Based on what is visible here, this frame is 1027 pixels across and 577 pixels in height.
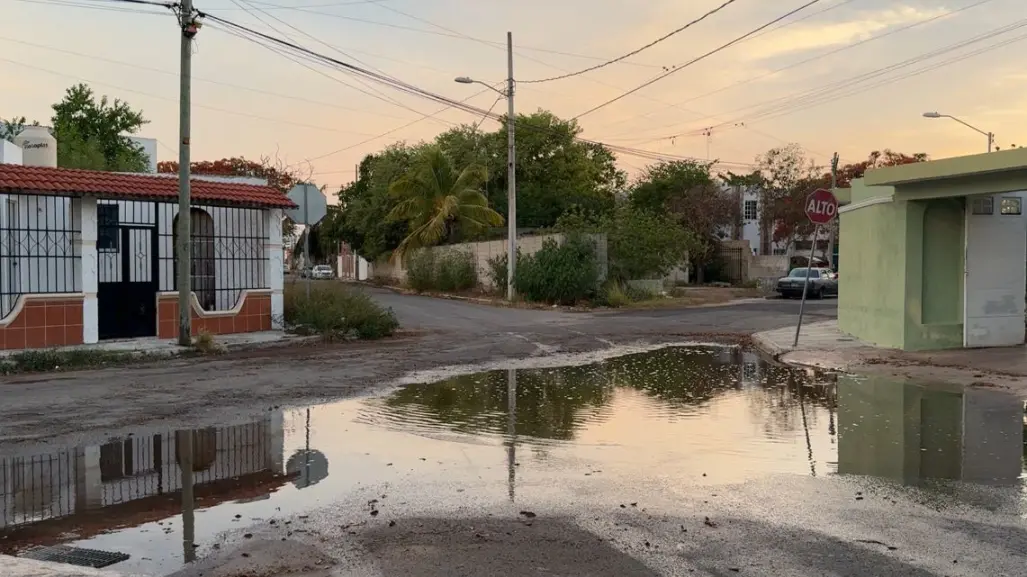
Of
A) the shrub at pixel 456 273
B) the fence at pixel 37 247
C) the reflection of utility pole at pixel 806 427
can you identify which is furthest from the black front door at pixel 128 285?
the shrub at pixel 456 273

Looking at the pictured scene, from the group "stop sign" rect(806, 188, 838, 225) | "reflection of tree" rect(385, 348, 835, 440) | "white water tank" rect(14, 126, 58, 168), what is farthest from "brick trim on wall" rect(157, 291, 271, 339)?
"stop sign" rect(806, 188, 838, 225)

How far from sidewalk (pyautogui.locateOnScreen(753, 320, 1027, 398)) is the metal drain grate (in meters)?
11.3

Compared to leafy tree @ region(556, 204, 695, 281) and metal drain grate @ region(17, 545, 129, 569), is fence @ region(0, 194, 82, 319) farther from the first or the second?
leafy tree @ region(556, 204, 695, 281)

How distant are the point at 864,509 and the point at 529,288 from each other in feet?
89.1

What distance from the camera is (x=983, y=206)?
50.6 ft

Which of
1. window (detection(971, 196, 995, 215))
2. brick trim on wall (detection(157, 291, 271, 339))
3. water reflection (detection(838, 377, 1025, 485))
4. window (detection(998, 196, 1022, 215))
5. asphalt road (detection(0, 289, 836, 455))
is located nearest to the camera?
water reflection (detection(838, 377, 1025, 485))

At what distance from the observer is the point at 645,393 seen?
12.3 meters

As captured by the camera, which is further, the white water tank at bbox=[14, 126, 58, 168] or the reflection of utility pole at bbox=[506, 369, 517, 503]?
the white water tank at bbox=[14, 126, 58, 168]

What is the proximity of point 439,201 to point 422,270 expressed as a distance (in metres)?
4.00

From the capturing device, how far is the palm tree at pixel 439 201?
43.8 meters

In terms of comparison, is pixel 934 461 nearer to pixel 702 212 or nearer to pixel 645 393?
pixel 645 393

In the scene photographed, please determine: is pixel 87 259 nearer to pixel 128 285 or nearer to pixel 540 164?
pixel 128 285

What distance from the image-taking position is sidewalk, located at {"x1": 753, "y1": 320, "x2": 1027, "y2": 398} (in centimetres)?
1289

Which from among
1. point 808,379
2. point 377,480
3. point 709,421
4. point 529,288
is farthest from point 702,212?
point 377,480
